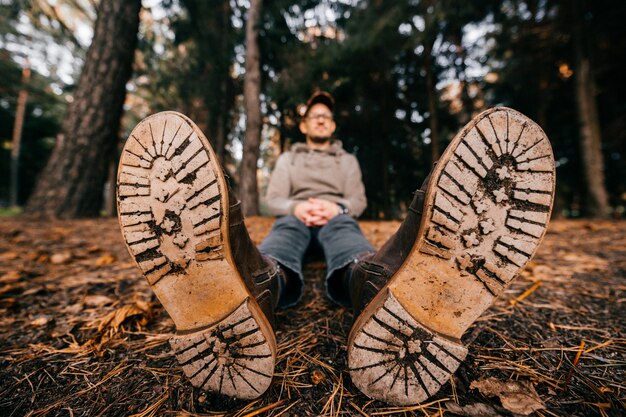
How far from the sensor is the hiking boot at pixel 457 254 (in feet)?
2.12

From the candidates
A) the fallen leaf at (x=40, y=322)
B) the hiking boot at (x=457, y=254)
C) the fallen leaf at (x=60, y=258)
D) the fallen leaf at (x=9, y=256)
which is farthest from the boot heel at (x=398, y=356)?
the fallen leaf at (x=9, y=256)

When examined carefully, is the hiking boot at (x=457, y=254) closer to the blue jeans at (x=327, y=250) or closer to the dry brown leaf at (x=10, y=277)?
the blue jeans at (x=327, y=250)

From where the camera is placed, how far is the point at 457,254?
2.21ft

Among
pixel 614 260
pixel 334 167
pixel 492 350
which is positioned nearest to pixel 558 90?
pixel 614 260

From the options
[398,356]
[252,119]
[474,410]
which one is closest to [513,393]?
[474,410]

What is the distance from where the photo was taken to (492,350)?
867 mm

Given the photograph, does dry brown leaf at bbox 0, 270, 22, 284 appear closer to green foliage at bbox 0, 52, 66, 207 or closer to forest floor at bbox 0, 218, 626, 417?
forest floor at bbox 0, 218, 626, 417

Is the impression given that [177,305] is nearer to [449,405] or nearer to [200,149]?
[200,149]

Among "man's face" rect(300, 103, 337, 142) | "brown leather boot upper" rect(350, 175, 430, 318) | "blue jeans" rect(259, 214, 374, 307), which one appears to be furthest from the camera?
"man's face" rect(300, 103, 337, 142)

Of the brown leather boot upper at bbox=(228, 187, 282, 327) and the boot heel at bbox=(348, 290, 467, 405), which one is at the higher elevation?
the brown leather boot upper at bbox=(228, 187, 282, 327)

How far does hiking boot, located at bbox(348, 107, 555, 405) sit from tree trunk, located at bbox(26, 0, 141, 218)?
161 inches

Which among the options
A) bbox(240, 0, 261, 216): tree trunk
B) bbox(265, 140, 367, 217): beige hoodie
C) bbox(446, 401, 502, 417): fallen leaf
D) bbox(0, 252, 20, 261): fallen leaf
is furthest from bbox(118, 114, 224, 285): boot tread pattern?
bbox(240, 0, 261, 216): tree trunk

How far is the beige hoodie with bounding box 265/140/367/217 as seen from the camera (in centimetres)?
179

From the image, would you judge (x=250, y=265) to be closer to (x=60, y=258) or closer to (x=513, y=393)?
(x=513, y=393)
